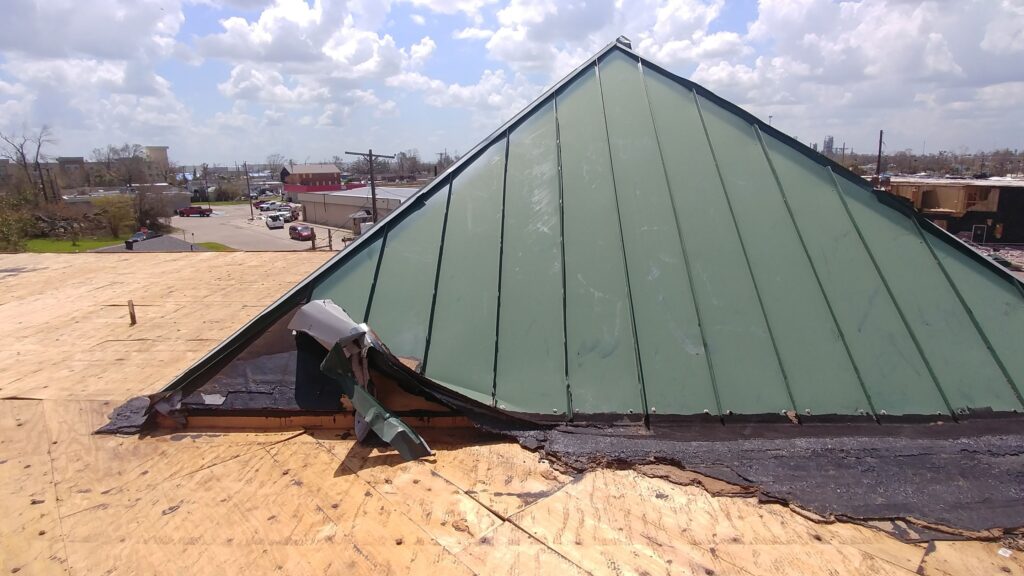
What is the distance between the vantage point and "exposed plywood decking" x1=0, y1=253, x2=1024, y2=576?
349 cm

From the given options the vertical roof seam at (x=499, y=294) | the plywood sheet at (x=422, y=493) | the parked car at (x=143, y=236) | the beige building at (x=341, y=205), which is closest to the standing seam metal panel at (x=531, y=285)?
the vertical roof seam at (x=499, y=294)

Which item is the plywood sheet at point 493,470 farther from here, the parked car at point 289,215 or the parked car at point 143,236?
the parked car at point 289,215

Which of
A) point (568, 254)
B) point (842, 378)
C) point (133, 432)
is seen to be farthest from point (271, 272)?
point (842, 378)

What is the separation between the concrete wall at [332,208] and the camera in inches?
2213

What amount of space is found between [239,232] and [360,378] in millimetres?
58920

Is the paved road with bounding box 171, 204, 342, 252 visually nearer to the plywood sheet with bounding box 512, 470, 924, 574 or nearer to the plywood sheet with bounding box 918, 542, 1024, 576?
the plywood sheet with bounding box 512, 470, 924, 574

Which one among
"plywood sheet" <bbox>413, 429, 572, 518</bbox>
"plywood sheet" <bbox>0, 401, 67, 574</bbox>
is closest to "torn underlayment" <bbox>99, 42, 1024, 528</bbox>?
"plywood sheet" <bbox>413, 429, 572, 518</bbox>

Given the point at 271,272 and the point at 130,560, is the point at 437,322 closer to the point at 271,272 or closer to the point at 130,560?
the point at 130,560

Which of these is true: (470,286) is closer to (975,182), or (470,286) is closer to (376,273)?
(376,273)

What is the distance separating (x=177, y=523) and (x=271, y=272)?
463 inches

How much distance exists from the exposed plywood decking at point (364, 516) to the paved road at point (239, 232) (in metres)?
38.0

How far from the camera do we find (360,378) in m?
5.03

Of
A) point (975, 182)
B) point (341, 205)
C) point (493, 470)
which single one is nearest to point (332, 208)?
point (341, 205)

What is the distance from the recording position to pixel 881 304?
229 inches
